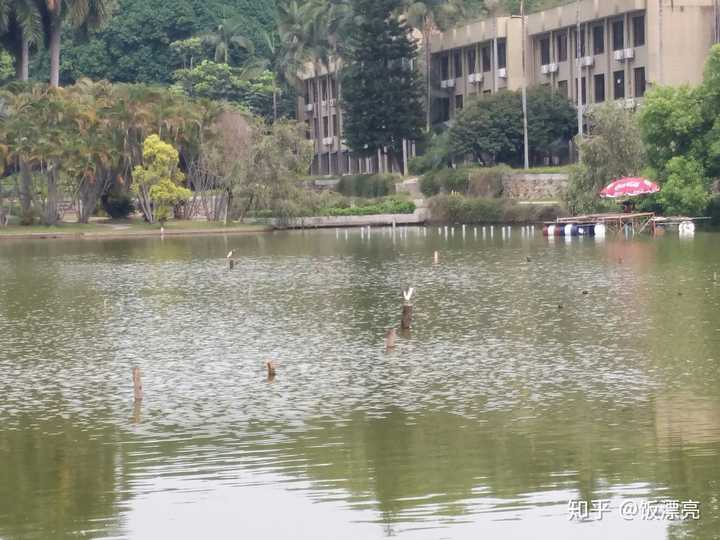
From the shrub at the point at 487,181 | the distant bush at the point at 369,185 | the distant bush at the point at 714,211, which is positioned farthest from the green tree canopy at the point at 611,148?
the distant bush at the point at 369,185

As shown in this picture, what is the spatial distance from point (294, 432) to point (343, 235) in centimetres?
8487

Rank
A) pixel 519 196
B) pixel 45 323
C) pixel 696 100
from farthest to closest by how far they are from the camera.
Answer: pixel 519 196 < pixel 696 100 < pixel 45 323

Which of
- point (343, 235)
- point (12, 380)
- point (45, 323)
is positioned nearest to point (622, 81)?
point (343, 235)

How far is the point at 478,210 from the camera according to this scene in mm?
124375

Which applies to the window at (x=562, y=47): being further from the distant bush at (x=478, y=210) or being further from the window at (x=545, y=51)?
the distant bush at (x=478, y=210)

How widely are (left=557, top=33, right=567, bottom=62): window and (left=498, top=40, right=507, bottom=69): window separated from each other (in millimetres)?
6550

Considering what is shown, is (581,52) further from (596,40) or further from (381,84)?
(381,84)

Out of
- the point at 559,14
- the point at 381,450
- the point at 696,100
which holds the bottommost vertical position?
the point at 381,450

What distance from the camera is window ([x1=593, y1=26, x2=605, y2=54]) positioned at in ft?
431

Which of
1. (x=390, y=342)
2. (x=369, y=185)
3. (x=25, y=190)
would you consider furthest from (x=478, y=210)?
(x=390, y=342)

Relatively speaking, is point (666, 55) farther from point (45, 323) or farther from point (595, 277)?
point (45, 323)

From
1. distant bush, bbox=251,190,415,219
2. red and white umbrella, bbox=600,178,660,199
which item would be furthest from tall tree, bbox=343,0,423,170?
red and white umbrella, bbox=600,178,660,199

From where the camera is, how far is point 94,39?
178 meters

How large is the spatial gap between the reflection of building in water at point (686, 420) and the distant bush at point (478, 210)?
85.7 metres
